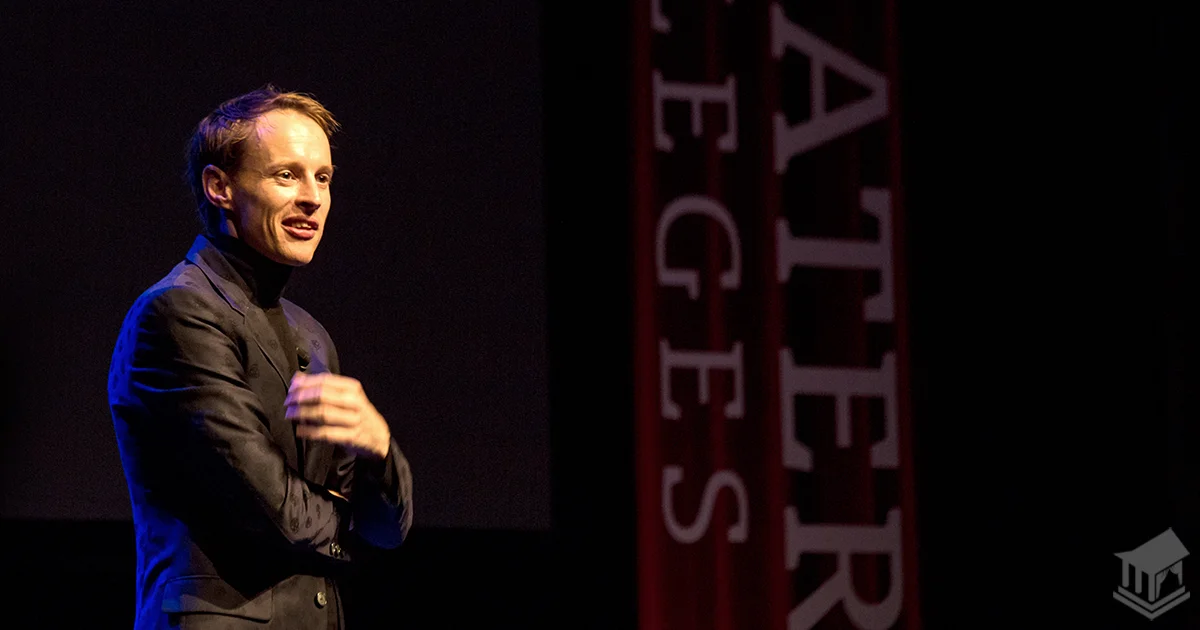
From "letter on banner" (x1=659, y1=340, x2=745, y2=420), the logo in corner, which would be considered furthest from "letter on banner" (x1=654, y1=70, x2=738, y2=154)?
the logo in corner

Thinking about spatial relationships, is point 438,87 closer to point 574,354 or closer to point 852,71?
point 574,354

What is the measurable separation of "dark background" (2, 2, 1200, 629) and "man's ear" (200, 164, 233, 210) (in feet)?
4.32

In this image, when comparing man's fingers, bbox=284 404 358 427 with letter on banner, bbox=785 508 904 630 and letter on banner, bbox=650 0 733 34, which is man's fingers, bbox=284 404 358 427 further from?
letter on banner, bbox=650 0 733 34

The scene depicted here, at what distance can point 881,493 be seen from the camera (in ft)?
12.2

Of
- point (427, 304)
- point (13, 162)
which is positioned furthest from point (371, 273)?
point (13, 162)

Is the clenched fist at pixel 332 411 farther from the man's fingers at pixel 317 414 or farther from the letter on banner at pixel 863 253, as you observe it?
the letter on banner at pixel 863 253

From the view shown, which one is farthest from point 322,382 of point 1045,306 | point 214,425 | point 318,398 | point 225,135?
point 1045,306

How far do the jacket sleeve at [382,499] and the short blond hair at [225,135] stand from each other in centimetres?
44

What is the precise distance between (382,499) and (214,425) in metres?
0.25

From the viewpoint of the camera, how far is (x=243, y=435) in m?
1.56

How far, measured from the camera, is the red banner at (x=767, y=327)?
3.51 metres

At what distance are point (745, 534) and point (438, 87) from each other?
4.83 ft

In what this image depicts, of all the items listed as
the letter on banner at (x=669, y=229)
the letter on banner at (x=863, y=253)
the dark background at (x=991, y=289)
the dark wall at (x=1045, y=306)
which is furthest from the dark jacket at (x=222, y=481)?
the dark wall at (x=1045, y=306)

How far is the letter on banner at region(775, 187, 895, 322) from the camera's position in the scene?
12.1 feet
